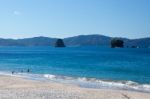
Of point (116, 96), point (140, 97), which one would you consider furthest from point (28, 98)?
point (140, 97)

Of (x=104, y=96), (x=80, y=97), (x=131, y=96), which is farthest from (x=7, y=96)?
(x=131, y=96)

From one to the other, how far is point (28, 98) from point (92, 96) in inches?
172

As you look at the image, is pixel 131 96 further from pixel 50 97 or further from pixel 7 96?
pixel 7 96

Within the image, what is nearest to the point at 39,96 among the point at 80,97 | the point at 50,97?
the point at 50,97

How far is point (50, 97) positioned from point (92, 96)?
304 cm

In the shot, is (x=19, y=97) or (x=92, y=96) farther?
(x=92, y=96)

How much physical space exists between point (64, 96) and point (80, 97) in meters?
0.96

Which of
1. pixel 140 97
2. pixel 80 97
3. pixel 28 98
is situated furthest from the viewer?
pixel 140 97

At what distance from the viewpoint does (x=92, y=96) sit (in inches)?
829

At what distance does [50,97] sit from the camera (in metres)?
19.3

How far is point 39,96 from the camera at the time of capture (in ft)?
64.8

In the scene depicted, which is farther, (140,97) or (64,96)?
(140,97)

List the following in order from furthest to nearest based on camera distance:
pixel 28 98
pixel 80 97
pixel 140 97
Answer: pixel 140 97 < pixel 80 97 < pixel 28 98

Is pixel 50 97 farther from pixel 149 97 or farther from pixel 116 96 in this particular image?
pixel 149 97
